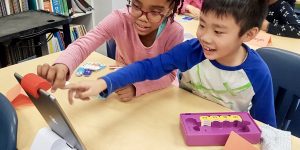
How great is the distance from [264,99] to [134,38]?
55 centimetres

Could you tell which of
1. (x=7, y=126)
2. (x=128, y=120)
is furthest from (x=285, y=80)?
(x=7, y=126)

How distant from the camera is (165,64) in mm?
1077

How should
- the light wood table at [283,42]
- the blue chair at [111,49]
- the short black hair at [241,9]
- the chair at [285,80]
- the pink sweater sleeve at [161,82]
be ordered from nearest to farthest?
the short black hair at [241,9], the pink sweater sleeve at [161,82], the chair at [285,80], the blue chair at [111,49], the light wood table at [283,42]

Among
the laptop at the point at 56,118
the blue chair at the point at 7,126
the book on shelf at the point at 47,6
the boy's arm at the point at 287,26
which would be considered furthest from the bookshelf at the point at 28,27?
the boy's arm at the point at 287,26

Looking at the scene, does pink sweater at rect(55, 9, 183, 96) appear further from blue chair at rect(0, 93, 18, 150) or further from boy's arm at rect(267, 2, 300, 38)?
boy's arm at rect(267, 2, 300, 38)

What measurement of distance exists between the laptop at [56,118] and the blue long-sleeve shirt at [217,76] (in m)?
0.22

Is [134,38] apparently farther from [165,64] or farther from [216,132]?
[216,132]

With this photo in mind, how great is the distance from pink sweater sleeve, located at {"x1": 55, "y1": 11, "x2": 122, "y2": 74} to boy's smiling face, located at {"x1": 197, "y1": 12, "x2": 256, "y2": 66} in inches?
14.8

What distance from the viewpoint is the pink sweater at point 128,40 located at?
108 centimetres

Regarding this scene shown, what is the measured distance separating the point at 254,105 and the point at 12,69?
3.13 ft

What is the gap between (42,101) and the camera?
698mm

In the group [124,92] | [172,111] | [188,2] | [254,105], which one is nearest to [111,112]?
[124,92]

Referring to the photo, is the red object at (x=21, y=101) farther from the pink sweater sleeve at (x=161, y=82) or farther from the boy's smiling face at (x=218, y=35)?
the boy's smiling face at (x=218, y=35)

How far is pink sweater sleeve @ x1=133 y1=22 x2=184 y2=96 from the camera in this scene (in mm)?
1051
